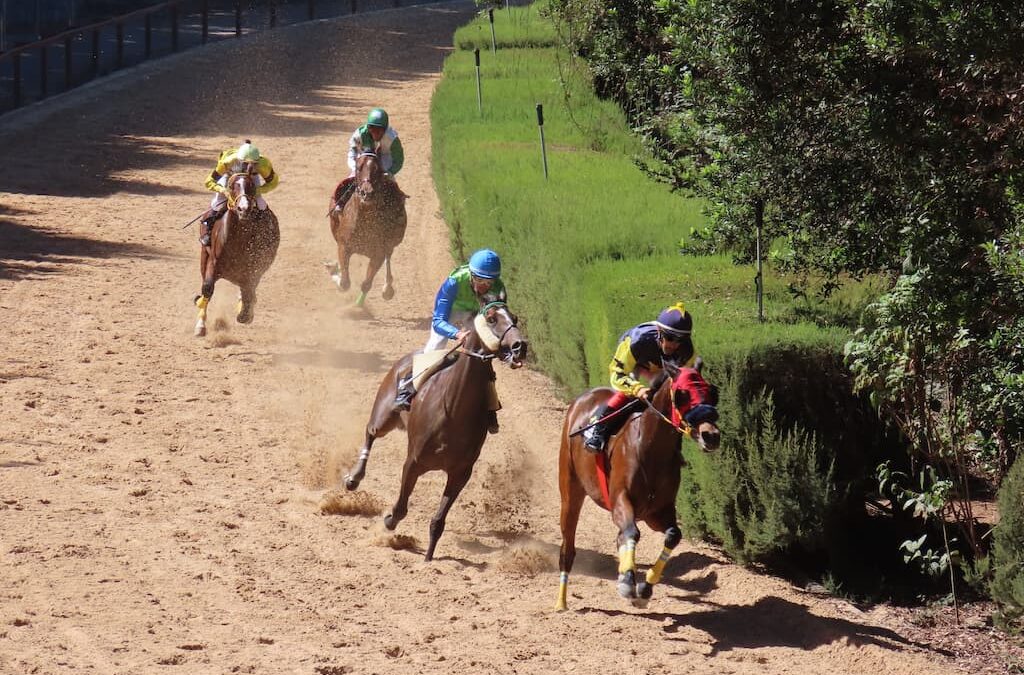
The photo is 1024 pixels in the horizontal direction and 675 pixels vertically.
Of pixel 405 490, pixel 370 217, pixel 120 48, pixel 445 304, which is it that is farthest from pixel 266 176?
pixel 120 48

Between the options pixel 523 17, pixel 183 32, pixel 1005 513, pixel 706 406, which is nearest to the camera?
pixel 706 406

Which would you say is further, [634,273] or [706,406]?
[634,273]

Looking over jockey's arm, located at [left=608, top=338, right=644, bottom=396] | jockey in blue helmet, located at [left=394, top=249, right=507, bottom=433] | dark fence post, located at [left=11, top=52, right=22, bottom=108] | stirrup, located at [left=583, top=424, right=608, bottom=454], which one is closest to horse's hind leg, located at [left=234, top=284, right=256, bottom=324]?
jockey in blue helmet, located at [left=394, top=249, right=507, bottom=433]

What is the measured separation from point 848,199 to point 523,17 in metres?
23.7

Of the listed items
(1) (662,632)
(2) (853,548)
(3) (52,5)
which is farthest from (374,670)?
(3) (52,5)

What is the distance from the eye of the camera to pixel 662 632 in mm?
8383

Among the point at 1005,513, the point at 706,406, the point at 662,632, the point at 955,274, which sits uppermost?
the point at 955,274

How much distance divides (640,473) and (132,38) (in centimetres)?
3075

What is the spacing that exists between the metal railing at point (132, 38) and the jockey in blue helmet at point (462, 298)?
19.2 m

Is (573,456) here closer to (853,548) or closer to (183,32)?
(853,548)

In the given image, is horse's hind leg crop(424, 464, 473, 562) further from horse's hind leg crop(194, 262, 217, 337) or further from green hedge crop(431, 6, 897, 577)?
horse's hind leg crop(194, 262, 217, 337)

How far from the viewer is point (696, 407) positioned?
7523mm

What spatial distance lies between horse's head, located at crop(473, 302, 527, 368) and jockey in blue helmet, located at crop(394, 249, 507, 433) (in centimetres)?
21

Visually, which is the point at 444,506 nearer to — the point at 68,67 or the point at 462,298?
the point at 462,298
